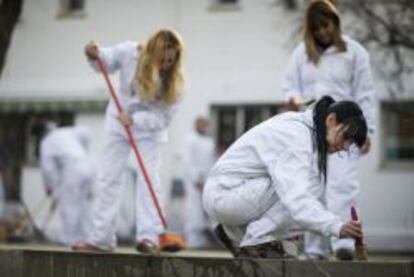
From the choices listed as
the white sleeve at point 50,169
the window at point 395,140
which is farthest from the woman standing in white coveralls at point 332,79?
the window at point 395,140

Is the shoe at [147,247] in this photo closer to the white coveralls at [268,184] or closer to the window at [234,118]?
the white coveralls at [268,184]

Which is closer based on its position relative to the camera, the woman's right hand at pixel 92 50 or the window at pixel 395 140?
the woman's right hand at pixel 92 50

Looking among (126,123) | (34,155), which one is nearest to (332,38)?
(126,123)

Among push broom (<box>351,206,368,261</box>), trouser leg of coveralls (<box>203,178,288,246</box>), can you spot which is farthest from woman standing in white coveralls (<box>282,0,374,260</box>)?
push broom (<box>351,206,368,261</box>)

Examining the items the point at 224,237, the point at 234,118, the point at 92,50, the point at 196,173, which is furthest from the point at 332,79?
the point at 234,118

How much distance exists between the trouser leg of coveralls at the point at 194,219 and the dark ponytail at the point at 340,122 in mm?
12669

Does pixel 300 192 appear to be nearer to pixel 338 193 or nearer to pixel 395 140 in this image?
pixel 338 193

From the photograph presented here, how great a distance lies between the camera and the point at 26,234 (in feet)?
61.8

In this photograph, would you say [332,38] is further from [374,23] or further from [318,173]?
[374,23]

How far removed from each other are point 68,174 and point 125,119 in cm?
878

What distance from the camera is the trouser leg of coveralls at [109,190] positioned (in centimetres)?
952

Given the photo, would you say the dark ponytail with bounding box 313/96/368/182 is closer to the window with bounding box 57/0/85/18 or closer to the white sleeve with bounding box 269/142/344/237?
the white sleeve with bounding box 269/142/344/237

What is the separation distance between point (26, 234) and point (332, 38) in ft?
33.9

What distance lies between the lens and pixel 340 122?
6.61 metres
